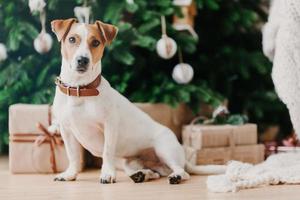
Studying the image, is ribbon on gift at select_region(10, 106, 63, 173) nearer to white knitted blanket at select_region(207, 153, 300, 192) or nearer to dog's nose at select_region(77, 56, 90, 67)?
dog's nose at select_region(77, 56, 90, 67)

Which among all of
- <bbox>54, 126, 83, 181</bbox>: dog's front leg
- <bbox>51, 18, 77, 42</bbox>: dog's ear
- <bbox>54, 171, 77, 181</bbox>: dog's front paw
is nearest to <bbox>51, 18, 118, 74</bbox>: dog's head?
<bbox>51, 18, 77, 42</bbox>: dog's ear

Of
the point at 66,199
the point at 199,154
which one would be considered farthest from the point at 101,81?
the point at 199,154

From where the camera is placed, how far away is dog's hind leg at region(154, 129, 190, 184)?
176 cm

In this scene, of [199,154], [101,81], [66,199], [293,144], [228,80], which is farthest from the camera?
[228,80]

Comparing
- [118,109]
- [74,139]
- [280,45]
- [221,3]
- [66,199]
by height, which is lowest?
[66,199]

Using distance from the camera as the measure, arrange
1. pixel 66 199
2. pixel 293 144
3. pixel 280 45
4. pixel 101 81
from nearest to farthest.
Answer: pixel 66 199 → pixel 101 81 → pixel 280 45 → pixel 293 144

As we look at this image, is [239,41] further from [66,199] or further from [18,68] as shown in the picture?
[66,199]

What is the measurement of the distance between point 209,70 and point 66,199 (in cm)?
109

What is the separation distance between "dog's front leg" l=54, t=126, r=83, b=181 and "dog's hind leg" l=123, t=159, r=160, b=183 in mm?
173

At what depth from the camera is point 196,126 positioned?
211cm

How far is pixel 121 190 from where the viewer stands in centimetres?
161

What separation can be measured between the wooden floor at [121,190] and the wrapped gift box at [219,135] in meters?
0.23

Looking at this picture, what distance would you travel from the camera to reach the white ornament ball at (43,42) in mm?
1940

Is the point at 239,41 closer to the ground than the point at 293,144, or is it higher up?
higher up
